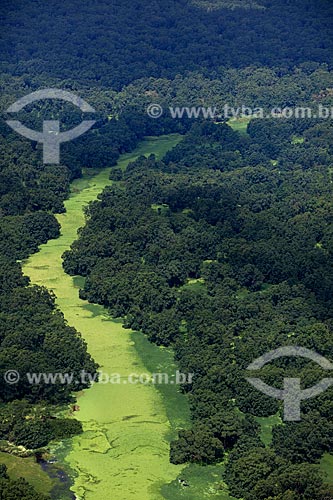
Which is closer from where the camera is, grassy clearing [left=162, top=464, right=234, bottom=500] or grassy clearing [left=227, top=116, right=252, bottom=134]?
grassy clearing [left=162, top=464, right=234, bottom=500]

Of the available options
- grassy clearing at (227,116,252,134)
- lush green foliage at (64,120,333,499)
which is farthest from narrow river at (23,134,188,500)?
grassy clearing at (227,116,252,134)

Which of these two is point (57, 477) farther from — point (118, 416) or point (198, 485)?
point (118, 416)

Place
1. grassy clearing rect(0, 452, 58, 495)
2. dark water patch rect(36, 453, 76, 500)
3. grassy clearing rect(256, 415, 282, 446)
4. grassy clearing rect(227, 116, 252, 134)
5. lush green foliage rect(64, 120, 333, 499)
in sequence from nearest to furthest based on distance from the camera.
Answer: dark water patch rect(36, 453, 76, 500) < grassy clearing rect(0, 452, 58, 495) < lush green foliage rect(64, 120, 333, 499) < grassy clearing rect(256, 415, 282, 446) < grassy clearing rect(227, 116, 252, 134)

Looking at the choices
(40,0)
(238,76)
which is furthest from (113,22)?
(238,76)

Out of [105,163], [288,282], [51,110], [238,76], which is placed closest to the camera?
[288,282]

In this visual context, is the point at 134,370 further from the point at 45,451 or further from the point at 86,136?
the point at 86,136

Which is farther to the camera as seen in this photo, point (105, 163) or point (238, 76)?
point (238, 76)

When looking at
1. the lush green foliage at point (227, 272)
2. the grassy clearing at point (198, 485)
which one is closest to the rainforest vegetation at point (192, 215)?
the lush green foliage at point (227, 272)

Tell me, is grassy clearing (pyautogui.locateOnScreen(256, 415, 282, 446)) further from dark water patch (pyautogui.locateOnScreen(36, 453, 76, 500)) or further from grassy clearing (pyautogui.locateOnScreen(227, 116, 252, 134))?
grassy clearing (pyautogui.locateOnScreen(227, 116, 252, 134))


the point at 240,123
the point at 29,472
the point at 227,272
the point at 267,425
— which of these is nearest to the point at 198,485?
the point at 267,425
